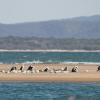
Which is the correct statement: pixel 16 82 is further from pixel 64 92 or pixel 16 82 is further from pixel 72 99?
pixel 72 99

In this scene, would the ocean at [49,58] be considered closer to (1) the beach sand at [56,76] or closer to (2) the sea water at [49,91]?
(1) the beach sand at [56,76]

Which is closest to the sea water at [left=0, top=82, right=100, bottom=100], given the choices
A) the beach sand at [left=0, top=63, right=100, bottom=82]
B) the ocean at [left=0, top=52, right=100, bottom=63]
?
the beach sand at [left=0, top=63, right=100, bottom=82]

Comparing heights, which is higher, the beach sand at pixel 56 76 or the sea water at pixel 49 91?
the beach sand at pixel 56 76

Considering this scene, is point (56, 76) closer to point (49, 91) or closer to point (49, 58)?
point (49, 91)

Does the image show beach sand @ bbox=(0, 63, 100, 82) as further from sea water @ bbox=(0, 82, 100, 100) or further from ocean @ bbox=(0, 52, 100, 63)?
ocean @ bbox=(0, 52, 100, 63)

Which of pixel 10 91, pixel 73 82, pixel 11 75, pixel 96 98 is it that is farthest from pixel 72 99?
pixel 11 75

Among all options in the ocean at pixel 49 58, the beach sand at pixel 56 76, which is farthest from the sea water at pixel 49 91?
the ocean at pixel 49 58

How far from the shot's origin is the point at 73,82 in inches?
2138

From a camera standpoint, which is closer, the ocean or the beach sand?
the beach sand

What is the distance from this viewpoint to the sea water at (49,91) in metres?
45.2

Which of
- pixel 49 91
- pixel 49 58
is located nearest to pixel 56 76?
pixel 49 91

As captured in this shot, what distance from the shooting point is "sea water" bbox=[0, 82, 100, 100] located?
45.2 meters

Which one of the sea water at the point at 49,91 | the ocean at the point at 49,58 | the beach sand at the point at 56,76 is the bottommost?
the sea water at the point at 49,91

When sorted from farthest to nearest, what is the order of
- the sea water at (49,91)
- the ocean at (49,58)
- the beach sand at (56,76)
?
the ocean at (49,58) → the beach sand at (56,76) → the sea water at (49,91)
